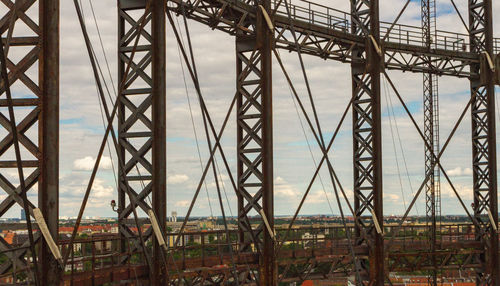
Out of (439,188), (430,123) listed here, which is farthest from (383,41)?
(439,188)

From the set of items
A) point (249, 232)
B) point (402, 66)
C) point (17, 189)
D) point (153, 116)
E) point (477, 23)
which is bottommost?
point (249, 232)

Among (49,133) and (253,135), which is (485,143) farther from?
(49,133)

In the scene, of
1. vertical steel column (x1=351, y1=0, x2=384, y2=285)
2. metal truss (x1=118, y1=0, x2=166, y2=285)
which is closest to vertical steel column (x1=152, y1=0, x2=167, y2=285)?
metal truss (x1=118, y1=0, x2=166, y2=285)

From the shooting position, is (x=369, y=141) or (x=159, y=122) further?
(x=369, y=141)

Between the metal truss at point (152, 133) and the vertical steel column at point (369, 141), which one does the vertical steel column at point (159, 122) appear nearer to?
the metal truss at point (152, 133)

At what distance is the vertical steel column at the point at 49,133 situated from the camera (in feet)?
40.8

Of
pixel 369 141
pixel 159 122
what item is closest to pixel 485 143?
pixel 369 141

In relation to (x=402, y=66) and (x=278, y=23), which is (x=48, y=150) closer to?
(x=278, y=23)

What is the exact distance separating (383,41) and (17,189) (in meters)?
21.3

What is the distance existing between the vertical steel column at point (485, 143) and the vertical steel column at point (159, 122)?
21156mm

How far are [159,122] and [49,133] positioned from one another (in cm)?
584

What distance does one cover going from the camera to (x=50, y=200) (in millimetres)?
12422

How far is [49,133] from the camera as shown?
493 inches

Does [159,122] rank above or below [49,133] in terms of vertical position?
above
